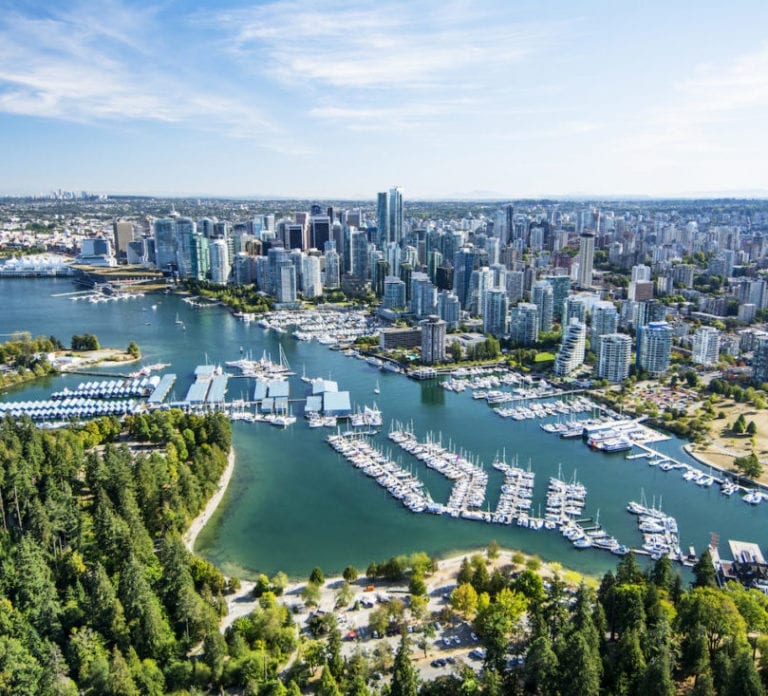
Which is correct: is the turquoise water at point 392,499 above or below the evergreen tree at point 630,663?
below

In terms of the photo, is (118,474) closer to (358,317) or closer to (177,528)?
(177,528)

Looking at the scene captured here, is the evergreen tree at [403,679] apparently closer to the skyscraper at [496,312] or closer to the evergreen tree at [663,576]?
the evergreen tree at [663,576]

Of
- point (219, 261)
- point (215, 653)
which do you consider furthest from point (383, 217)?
point (215, 653)

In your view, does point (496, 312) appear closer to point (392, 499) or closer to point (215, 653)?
point (392, 499)

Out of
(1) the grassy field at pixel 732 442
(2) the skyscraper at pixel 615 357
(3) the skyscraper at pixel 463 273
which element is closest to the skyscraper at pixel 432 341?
(2) the skyscraper at pixel 615 357

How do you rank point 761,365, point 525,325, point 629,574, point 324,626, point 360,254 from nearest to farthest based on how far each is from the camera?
point 324,626 < point 629,574 < point 761,365 < point 525,325 < point 360,254

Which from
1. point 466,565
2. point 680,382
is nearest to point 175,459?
point 466,565
